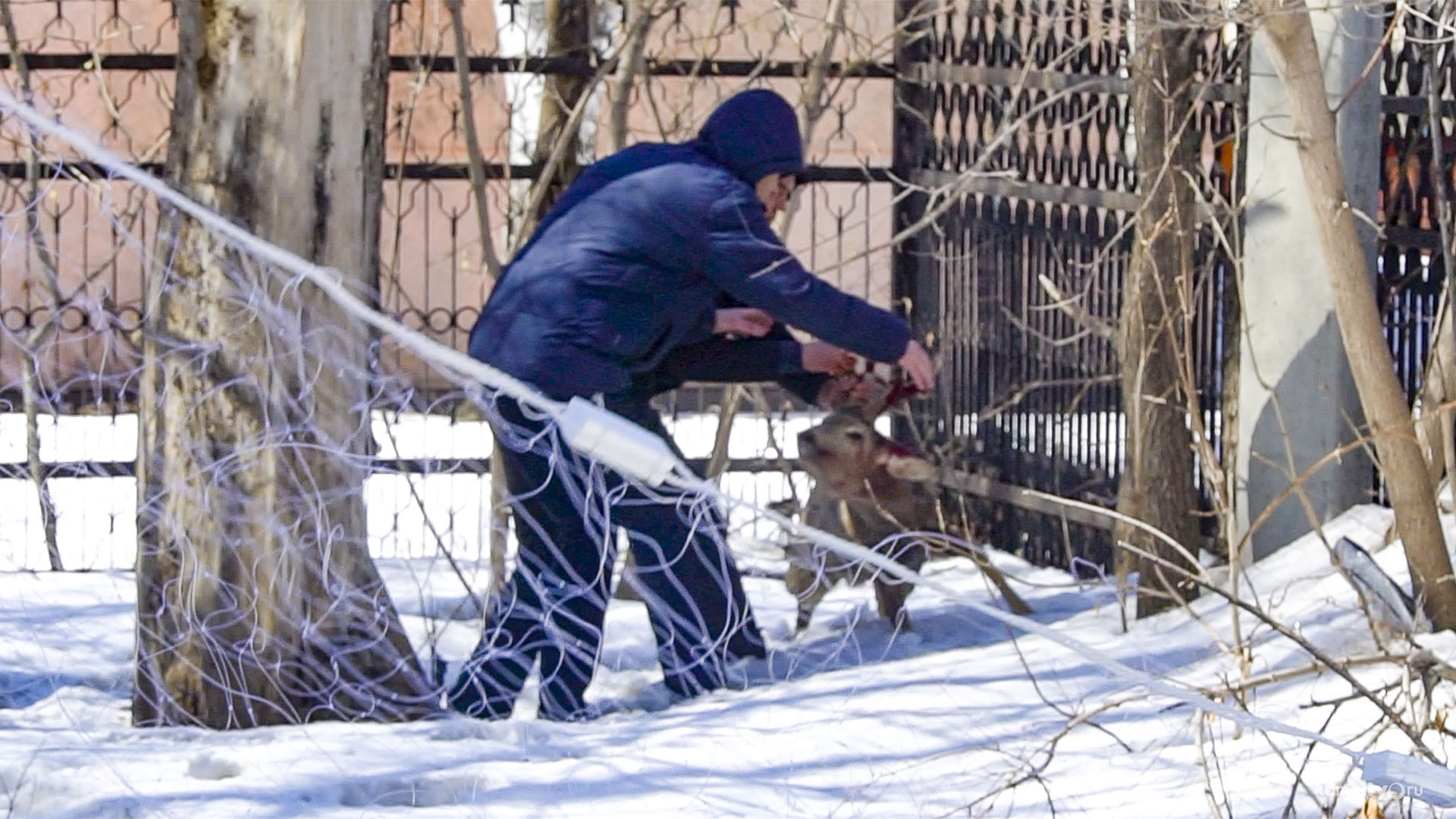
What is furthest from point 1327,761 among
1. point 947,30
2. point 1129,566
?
point 947,30

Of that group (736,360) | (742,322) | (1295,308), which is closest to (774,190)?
(742,322)

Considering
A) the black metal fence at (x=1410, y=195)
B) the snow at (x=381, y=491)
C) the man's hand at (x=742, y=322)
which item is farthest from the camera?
the snow at (x=381, y=491)

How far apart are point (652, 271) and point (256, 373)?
37.3 inches

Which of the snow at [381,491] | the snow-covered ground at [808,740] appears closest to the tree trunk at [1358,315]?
the snow-covered ground at [808,740]

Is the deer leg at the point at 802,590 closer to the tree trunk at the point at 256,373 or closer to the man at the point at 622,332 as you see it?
the man at the point at 622,332

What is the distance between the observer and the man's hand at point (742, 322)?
498 cm

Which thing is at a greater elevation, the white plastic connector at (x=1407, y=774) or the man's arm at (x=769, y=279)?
the man's arm at (x=769, y=279)

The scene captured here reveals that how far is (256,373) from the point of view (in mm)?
4527

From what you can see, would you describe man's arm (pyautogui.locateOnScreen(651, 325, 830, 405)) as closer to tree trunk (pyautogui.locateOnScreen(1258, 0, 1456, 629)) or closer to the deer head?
the deer head

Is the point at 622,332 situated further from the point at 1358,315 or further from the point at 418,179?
the point at 418,179

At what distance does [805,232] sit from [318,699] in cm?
738

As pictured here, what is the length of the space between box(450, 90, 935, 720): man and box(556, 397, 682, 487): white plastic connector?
4.29ft

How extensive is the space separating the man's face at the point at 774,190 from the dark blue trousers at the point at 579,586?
0.58m

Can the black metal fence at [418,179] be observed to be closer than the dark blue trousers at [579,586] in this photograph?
No
